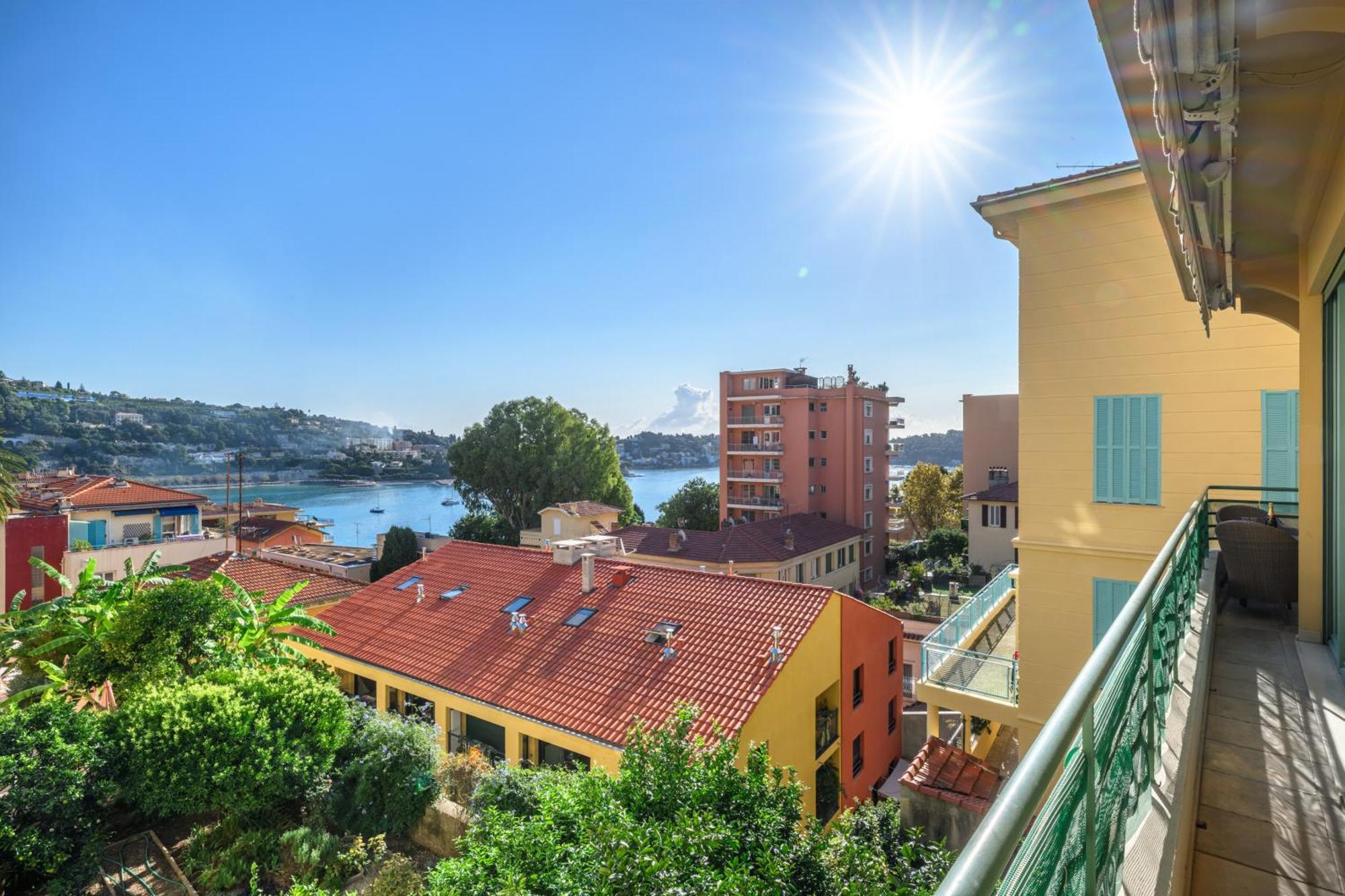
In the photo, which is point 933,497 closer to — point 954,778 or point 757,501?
point 757,501

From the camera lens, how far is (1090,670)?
4.32 ft

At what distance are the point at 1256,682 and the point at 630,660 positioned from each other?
35.4 ft

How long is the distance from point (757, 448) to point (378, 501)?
90972 mm

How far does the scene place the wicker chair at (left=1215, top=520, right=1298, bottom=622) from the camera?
16.4ft

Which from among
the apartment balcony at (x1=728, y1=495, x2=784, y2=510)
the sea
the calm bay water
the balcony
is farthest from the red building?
the calm bay water

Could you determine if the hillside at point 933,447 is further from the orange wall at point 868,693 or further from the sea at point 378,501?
the orange wall at point 868,693

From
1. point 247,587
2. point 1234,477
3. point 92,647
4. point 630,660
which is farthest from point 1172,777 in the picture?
point 247,587

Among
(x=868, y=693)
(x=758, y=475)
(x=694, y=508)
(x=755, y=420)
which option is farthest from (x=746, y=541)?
(x=694, y=508)

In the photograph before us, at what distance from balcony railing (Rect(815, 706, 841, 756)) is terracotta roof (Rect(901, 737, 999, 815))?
2937 millimetres

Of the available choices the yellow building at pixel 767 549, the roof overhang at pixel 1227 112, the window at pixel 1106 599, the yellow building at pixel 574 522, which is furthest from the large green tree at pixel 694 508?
the roof overhang at pixel 1227 112

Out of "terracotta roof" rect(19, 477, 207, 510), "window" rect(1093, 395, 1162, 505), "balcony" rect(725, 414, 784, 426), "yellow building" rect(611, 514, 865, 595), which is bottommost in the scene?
"yellow building" rect(611, 514, 865, 595)

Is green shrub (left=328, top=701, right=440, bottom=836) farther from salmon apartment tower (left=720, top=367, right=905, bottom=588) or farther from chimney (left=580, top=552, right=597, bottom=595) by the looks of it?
salmon apartment tower (left=720, top=367, right=905, bottom=588)

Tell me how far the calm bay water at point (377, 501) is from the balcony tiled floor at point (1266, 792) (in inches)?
2881

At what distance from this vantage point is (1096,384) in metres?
9.25
